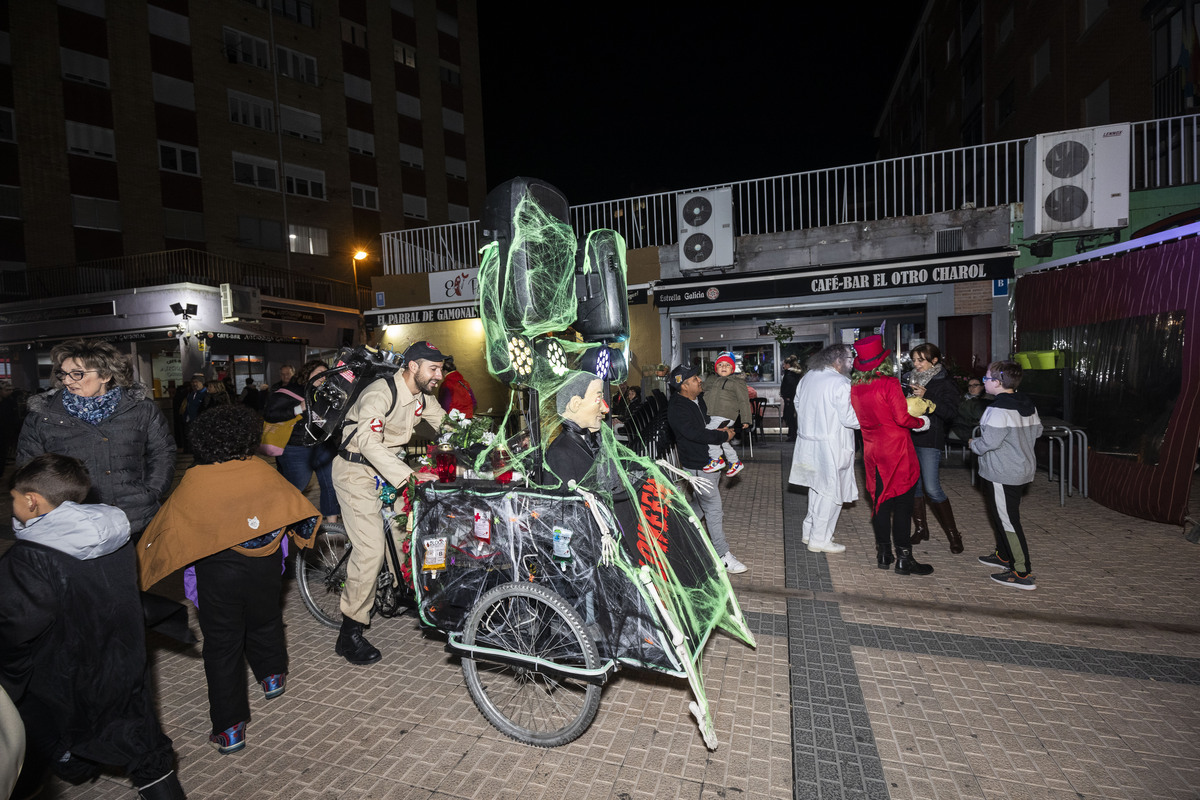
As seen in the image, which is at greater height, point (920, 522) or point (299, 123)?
point (299, 123)

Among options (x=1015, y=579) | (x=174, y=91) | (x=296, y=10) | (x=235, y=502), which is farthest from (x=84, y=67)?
(x=1015, y=579)

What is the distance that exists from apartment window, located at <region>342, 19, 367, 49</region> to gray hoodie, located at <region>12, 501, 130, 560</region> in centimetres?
3446

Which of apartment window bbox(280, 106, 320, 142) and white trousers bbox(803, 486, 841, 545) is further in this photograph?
apartment window bbox(280, 106, 320, 142)

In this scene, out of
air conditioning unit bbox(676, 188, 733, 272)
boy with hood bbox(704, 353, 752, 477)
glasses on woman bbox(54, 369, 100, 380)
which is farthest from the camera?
air conditioning unit bbox(676, 188, 733, 272)

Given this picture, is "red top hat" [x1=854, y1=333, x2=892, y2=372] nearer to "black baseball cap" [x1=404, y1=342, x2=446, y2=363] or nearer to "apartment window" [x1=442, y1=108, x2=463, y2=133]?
"black baseball cap" [x1=404, y1=342, x2=446, y2=363]

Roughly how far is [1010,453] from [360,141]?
32475 mm

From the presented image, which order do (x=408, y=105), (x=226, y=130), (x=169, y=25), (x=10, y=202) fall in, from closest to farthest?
(x=10, y=202)
(x=169, y=25)
(x=226, y=130)
(x=408, y=105)

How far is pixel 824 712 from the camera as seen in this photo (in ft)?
9.66

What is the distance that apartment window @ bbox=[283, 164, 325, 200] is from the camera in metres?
26.6

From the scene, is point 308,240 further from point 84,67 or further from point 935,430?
point 935,430

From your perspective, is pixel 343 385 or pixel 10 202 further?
pixel 10 202

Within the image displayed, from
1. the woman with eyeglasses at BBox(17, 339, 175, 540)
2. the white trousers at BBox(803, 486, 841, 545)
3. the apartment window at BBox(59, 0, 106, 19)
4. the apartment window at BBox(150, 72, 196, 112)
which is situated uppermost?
the apartment window at BBox(59, 0, 106, 19)

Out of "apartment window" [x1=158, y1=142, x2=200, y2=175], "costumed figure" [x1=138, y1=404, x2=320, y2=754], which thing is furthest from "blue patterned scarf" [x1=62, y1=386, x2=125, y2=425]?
"apartment window" [x1=158, y1=142, x2=200, y2=175]

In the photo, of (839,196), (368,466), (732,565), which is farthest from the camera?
(839,196)
